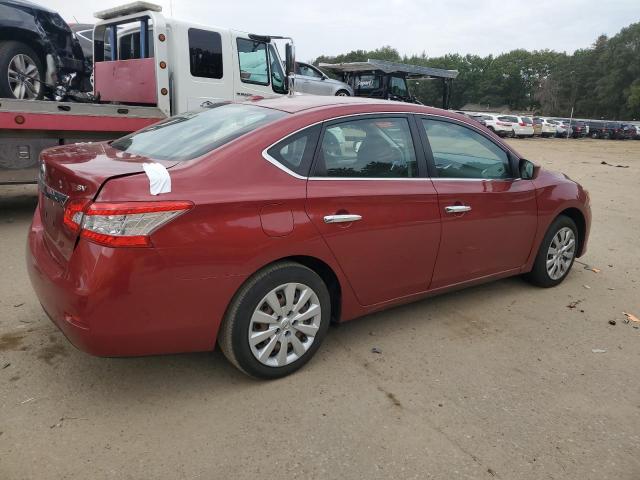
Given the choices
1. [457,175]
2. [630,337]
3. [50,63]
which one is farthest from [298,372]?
[50,63]

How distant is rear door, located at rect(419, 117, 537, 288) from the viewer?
3711mm

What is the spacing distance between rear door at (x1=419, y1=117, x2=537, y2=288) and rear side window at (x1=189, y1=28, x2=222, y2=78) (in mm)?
4773

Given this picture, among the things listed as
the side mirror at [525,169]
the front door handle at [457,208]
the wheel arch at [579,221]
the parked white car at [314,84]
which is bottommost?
the wheel arch at [579,221]

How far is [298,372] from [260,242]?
0.90m

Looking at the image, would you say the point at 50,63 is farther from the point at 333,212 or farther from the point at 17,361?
the point at 333,212

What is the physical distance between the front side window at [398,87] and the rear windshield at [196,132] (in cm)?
1904

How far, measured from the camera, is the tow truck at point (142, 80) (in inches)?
234

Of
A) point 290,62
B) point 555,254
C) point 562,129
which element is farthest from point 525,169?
point 562,129

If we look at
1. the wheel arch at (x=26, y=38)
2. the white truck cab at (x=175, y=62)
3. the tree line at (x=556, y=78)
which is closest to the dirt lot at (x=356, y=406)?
the wheel arch at (x=26, y=38)

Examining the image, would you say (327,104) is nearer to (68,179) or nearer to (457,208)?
(457,208)

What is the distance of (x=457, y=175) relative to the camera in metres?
3.82

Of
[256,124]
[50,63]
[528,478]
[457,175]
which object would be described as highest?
[50,63]

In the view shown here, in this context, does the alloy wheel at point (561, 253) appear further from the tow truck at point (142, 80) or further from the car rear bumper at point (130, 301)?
the tow truck at point (142, 80)

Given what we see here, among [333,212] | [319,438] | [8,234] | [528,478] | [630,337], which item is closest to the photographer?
[528,478]
